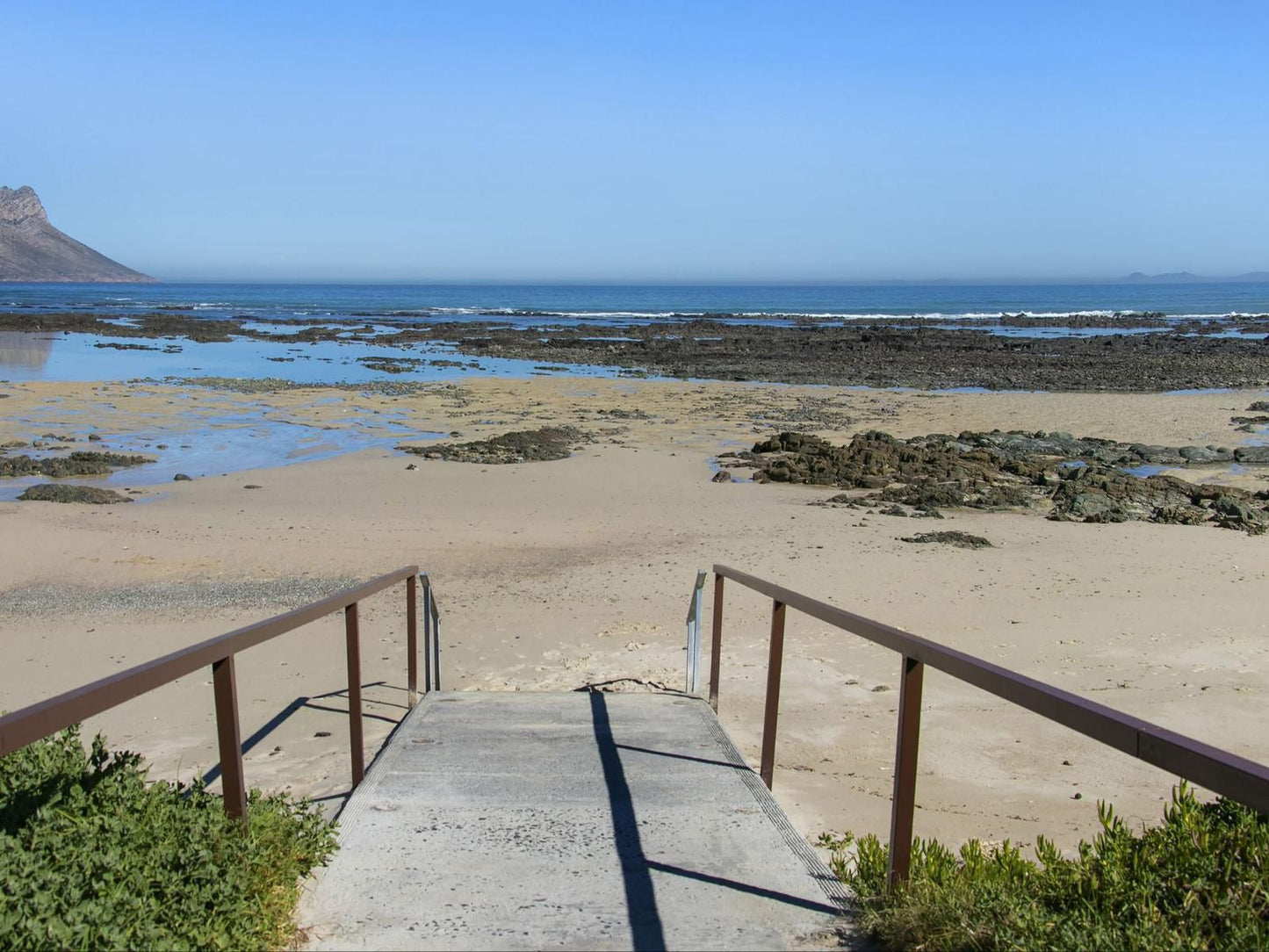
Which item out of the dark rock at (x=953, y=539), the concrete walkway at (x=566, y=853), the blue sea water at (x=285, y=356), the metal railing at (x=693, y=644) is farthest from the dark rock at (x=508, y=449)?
the concrete walkway at (x=566, y=853)

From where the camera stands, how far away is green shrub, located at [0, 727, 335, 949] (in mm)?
2117

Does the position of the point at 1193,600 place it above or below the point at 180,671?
below

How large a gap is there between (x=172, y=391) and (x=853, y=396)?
15.9 metres

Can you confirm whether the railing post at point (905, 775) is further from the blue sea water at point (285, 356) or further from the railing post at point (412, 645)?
the blue sea water at point (285, 356)

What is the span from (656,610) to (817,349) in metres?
33.6

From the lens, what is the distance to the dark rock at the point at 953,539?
1113 centimetres

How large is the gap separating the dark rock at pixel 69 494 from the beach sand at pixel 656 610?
0.82 feet

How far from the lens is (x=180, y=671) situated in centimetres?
264

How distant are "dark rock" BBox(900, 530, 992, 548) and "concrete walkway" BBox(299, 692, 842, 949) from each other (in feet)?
22.6

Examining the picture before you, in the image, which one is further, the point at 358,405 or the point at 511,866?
the point at 358,405

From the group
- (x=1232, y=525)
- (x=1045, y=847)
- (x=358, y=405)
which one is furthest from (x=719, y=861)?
(x=358, y=405)

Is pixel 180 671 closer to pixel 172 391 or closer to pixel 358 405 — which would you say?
pixel 358 405

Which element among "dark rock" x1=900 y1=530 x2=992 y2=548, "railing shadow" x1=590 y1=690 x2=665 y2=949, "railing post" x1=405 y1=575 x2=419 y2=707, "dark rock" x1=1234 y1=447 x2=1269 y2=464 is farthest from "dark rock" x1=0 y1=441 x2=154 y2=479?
"dark rock" x1=1234 y1=447 x2=1269 y2=464

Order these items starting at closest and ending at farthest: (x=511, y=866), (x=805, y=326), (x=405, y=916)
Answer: (x=405, y=916), (x=511, y=866), (x=805, y=326)
